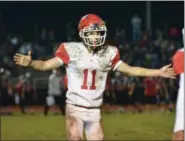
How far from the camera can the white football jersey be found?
24.3 feet

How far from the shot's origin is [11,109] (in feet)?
79.8

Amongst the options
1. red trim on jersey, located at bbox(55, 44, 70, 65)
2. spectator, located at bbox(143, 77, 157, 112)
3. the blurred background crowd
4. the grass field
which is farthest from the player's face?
spectator, located at bbox(143, 77, 157, 112)

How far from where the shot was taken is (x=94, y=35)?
7.49m

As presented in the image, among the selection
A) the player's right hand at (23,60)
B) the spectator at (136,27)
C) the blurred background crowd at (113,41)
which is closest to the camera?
the player's right hand at (23,60)

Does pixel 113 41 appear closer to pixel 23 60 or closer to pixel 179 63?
pixel 23 60

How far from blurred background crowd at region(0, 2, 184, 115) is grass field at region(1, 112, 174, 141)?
2.71 metres

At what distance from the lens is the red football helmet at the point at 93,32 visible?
24.5 ft

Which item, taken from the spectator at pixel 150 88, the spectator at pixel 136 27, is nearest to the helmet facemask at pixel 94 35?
the spectator at pixel 150 88

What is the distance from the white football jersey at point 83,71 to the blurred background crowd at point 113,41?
1275 centimetres

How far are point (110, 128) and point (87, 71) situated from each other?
330 inches

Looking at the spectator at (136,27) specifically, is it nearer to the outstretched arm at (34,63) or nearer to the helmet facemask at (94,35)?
the helmet facemask at (94,35)

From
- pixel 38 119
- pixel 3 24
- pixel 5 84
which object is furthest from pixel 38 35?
pixel 38 119

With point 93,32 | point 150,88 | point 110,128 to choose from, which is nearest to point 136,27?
point 150,88

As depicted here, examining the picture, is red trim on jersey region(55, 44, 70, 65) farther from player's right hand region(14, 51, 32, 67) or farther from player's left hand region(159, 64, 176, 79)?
player's left hand region(159, 64, 176, 79)
